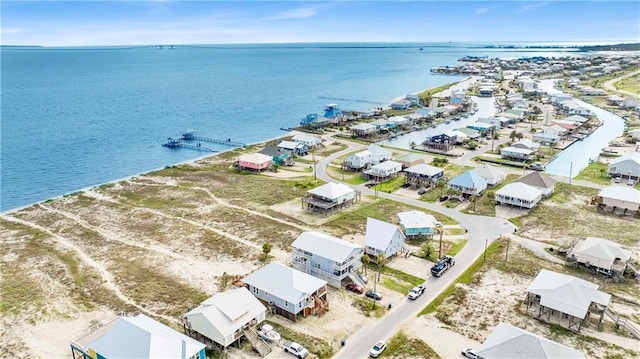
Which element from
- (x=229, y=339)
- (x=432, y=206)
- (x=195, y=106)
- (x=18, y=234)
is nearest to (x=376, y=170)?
(x=432, y=206)

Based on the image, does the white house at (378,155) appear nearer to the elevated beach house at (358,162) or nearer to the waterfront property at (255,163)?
the elevated beach house at (358,162)

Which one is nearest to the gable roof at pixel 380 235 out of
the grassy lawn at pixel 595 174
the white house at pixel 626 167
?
the grassy lawn at pixel 595 174

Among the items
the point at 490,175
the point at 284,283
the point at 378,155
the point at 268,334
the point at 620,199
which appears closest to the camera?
the point at 268,334

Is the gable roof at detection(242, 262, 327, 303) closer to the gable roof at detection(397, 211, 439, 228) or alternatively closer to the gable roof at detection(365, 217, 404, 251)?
the gable roof at detection(365, 217, 404, 251)

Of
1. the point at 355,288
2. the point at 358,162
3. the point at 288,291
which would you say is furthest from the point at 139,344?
the point at 358,162

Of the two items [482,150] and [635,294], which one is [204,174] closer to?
[482,150]

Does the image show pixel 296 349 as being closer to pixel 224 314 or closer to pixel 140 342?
pixel 224 314

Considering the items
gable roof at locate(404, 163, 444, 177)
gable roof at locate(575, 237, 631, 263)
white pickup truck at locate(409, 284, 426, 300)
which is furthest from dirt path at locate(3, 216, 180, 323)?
gable roof at locate(404, 163, 444, 177)
